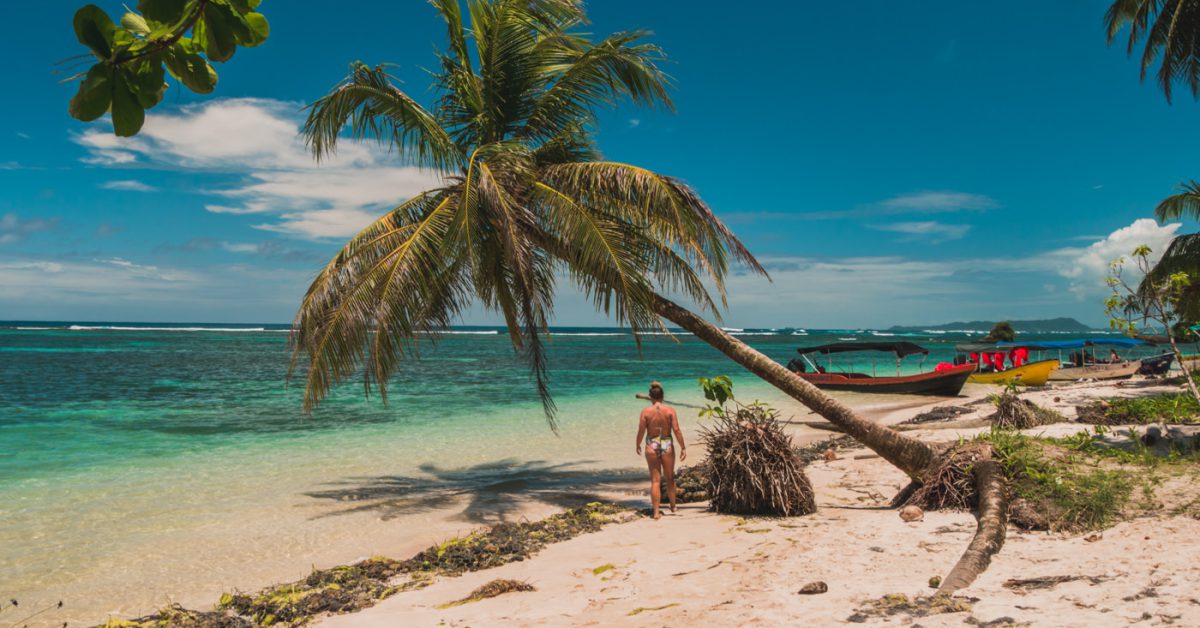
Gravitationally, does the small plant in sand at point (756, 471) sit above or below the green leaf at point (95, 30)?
below

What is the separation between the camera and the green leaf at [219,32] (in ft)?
4.28

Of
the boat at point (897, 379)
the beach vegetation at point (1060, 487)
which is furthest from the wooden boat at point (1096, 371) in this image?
the beach vegetation at point (1060, 487)

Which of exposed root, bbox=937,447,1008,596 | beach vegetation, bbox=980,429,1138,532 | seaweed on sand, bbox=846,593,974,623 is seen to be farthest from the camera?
beach vegetation, bbox=980,429,1138,532

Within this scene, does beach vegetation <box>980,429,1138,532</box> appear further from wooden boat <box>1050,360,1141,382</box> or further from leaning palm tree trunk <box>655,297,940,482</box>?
wooden boat <box>1050,360,1141,382</box>

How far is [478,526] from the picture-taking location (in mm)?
8305

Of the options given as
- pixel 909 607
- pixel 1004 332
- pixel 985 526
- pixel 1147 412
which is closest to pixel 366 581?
pixel 909 607

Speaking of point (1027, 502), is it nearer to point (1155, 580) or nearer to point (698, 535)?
point (1155, 580)

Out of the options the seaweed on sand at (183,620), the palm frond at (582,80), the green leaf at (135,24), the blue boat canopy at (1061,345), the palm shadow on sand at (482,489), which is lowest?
the palm shadow on sand at (482,489)

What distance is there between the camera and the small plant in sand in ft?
25.3

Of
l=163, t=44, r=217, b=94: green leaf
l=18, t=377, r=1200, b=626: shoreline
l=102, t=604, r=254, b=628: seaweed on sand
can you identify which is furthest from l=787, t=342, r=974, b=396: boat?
l=163, t=44, r=217, b=94: green leaf

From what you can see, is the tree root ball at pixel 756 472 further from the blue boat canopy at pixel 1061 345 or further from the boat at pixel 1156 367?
the boat at pixel 1156 367

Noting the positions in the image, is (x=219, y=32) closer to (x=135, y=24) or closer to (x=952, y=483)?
(x=135, y=24)

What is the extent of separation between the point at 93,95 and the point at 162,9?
0.25 meters

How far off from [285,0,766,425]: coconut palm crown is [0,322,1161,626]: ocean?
142 centimetres
